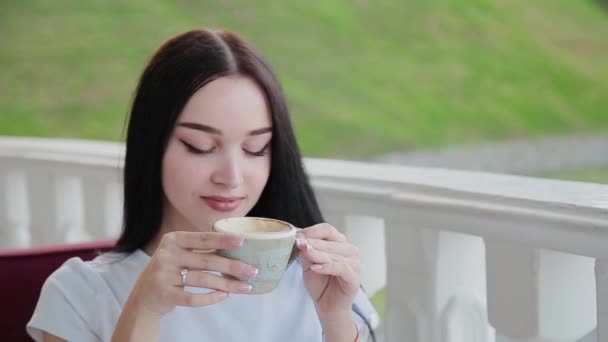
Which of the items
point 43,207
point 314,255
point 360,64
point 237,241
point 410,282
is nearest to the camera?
point 237,241

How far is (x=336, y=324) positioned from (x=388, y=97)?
9.27 metres

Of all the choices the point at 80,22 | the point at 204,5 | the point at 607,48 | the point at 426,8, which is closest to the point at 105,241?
the point at 80,22

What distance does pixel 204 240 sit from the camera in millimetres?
1044

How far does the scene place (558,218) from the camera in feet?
3.85

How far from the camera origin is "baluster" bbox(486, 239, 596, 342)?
1.26m

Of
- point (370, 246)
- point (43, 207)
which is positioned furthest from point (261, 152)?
point (43, 207)

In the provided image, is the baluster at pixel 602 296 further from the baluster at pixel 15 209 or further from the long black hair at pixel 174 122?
the baluster at pixel 15 209

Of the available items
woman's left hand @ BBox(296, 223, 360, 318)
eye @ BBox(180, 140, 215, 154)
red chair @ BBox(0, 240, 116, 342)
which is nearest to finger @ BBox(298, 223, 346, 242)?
woman's left hand @ BBox(296, 223, 360, 318)

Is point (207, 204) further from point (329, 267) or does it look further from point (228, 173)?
point (329, 267)

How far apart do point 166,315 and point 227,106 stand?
13.4 inches

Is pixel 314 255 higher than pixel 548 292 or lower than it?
higher

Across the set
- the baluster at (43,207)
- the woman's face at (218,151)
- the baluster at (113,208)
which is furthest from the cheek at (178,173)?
the baluster at (43,207)

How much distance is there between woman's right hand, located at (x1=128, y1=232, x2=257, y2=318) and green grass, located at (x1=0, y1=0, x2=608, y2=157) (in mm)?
7033

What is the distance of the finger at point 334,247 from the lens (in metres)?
1.15
